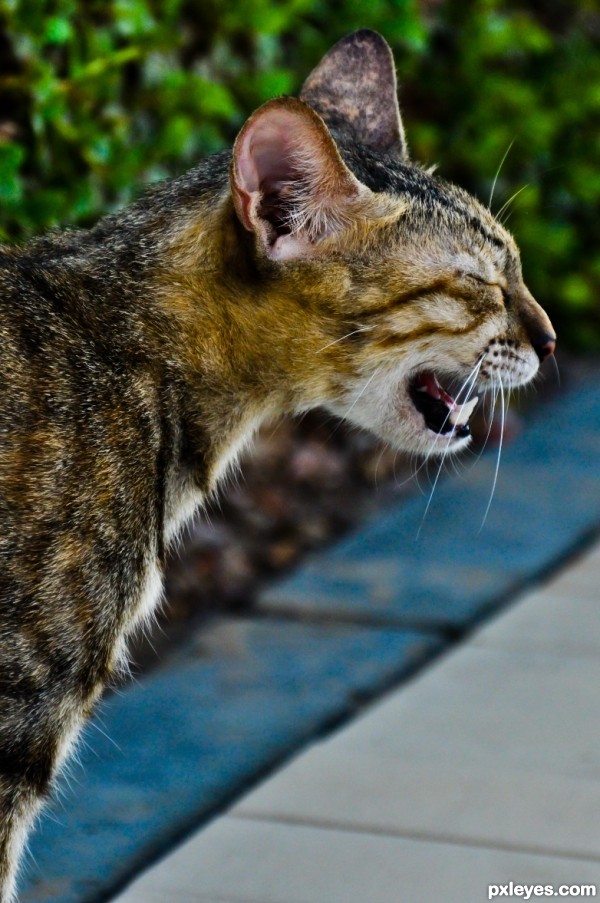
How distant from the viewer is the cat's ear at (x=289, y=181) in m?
3.23

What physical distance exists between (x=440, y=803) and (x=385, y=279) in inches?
56.3

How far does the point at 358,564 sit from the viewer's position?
18.3 ft

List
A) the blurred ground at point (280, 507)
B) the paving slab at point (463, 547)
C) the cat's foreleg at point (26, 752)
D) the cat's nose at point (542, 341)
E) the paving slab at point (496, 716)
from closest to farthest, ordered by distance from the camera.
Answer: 1. the cat's foreleg at point (26, 752)
2. the cat's nose at point (542, 341)
3. the paving slab at point (496, 716)
4. the paving slab at point (463, 547)
5. the blurred ground at point (280, 507)

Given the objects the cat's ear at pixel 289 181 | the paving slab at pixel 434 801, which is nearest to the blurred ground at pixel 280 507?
the paving slab at pixel 434 801

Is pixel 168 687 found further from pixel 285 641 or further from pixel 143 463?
pixel 143 463

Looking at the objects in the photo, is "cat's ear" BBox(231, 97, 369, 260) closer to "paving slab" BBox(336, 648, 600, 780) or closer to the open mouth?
the open mouth

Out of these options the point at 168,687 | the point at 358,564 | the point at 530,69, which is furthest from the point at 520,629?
the point at 530,69

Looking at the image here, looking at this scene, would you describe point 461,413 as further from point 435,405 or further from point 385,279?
point 385,279

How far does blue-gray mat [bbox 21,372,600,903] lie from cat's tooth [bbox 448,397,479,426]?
1.15 metres

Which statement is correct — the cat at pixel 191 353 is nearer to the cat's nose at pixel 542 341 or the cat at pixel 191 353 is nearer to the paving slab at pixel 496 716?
the cat's nose at pixel 542 341

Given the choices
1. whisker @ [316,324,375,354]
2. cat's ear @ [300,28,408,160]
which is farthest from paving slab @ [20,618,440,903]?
cat's ear @ [300,28,408,160]

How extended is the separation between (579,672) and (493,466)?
1.94 meters

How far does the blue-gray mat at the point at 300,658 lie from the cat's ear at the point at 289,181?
5.15 feet

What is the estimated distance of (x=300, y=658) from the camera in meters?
4.89
